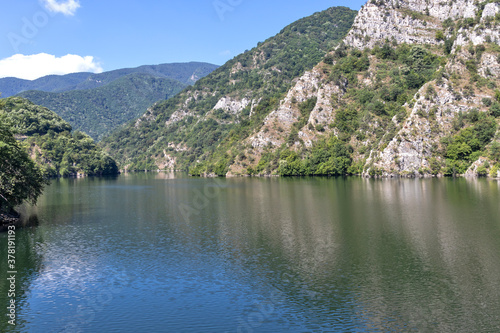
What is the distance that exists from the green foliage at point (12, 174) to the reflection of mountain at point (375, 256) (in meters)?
26.0

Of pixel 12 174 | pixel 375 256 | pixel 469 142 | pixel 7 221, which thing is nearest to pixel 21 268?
pixel 12 174

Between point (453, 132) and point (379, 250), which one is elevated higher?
point (453, 132)

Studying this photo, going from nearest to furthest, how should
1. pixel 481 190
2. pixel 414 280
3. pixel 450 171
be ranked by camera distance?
pixel 414 280 < pixel 481 190 < pixel 450 171

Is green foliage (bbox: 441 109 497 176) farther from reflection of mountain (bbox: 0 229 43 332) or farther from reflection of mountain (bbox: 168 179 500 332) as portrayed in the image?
reflection of mountain (bbox: 0 229 43 332)

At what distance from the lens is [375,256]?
44.8 m

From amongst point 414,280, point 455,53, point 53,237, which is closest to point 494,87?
point 455,53

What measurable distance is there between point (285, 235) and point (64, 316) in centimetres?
3215

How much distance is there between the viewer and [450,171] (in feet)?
A: 535

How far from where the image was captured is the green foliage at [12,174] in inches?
2495

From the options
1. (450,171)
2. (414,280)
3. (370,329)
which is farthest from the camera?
(450,171)

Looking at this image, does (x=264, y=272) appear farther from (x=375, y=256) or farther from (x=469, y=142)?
(x=469, y=142)

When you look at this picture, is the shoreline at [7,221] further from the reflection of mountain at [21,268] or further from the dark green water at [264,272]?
the reflection of mountain at [21,268]

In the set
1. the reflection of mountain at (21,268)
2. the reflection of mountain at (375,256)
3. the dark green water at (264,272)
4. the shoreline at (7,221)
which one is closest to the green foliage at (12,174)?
the shoreline at (7,221)

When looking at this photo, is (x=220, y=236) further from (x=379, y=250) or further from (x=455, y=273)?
(x=455, y=273)
